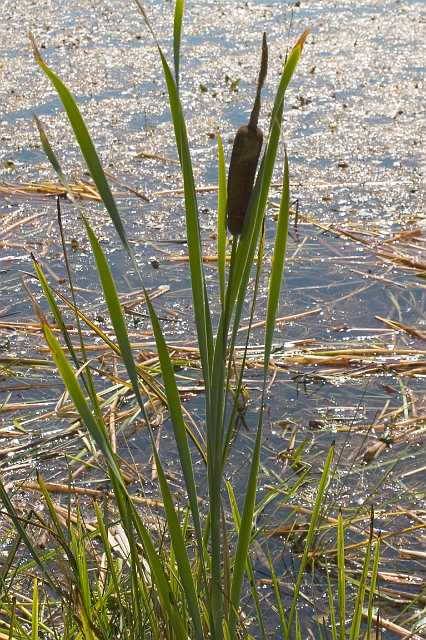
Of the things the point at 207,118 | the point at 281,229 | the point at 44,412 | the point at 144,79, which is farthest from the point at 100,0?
the point at 281,229

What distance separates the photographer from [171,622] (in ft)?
3.07

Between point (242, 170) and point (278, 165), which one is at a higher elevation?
point (278, 165)

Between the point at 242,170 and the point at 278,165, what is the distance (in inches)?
111

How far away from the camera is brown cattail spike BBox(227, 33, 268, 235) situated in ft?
2.37

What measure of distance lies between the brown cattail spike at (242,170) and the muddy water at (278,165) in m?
0.85

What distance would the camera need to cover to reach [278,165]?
11.5ft

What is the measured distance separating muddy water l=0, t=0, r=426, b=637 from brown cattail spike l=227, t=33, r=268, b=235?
A: 2.80ft

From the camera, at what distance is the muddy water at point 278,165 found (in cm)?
204

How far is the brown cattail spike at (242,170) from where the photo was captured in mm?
722

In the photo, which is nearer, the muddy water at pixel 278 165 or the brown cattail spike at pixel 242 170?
the brown cattail spike at pixel 242 170

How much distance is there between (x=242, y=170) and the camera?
729 mm

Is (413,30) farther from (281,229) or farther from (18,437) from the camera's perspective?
(281,229)

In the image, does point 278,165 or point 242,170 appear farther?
point 278,165

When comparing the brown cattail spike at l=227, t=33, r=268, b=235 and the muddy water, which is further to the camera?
the muddy water
